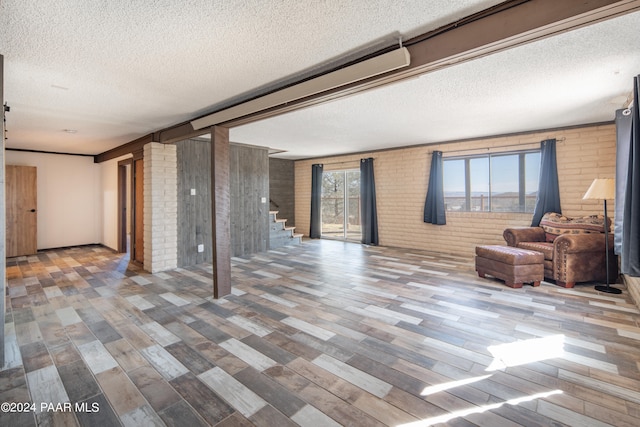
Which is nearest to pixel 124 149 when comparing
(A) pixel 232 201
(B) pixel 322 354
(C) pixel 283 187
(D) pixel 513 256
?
(A) pixel 232 201

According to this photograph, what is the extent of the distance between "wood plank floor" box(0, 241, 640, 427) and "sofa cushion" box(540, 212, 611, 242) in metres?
0.86

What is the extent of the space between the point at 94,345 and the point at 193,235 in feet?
10.5

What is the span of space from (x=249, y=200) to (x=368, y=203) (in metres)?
2.96

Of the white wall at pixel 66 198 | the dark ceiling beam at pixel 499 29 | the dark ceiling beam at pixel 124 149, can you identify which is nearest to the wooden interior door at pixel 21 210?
the white wall at pixel 66 198

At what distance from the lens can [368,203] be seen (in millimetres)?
7699

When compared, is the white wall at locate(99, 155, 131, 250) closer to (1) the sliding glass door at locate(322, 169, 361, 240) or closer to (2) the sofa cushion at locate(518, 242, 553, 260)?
(1) the sliding glass door at locate(322, 169, 361, 240)

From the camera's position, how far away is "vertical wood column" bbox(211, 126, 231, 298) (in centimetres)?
386

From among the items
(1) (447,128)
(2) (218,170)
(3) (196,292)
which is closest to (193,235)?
(3) (196,292)

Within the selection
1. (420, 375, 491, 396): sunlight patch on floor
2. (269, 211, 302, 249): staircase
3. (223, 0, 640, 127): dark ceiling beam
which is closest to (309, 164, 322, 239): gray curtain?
(269, 211, 302, 249): staircase

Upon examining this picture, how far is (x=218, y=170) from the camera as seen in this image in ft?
12.8

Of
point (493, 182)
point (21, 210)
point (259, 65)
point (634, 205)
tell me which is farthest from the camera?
point (21, 210)

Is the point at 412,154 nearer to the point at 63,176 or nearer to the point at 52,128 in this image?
the point at 52,128

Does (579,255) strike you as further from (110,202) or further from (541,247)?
(110,202)

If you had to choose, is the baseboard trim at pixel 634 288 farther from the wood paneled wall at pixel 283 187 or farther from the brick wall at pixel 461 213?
the wood paneled wall at pixel 283 187
